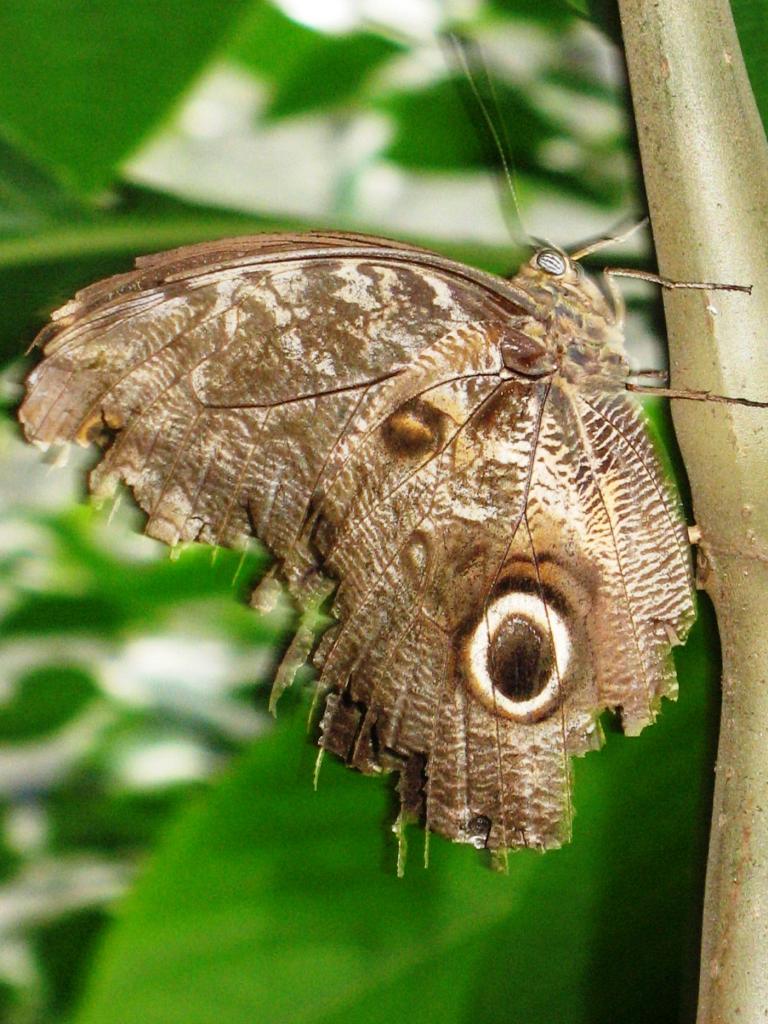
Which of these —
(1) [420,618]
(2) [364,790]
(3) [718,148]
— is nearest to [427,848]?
(2) [364,790]

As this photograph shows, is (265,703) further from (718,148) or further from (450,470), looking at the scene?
(718,148)

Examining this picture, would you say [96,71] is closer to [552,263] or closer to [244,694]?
[552,263]

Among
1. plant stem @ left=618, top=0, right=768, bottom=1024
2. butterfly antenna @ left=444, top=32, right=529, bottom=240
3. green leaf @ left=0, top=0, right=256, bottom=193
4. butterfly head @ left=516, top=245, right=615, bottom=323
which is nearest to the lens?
plant stem @ left=618, top=0, right=768, bottom=1024

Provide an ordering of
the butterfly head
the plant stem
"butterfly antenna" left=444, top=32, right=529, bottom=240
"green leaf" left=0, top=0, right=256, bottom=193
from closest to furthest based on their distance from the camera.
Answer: the plant stem → the butterfly head → "green leaf" left=0, top=0, right=256, bottom=193 → "butterfly antenna" left=444, top=32, right=529, bottom=240

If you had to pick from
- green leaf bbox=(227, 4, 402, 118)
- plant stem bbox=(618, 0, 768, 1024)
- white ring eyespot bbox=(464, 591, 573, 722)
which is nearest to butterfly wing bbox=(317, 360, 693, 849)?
white ring eyespot bbox=(464, 591, 573, 722)

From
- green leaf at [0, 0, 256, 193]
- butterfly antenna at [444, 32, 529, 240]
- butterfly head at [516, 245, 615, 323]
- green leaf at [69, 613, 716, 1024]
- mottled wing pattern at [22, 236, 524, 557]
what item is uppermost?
butterfly antenna at [444, 32, 529, 240]

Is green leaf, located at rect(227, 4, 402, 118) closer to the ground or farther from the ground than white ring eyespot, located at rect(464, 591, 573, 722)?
farther from the ground

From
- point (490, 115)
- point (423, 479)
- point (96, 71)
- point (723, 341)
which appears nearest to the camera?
point (723, 341)

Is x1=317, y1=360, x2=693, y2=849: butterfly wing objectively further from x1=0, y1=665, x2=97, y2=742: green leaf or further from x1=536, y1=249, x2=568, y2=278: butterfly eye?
x1=0, y1=665, x2=97, y2=742: green leaf

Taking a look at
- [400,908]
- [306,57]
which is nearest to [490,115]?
[306,57]
